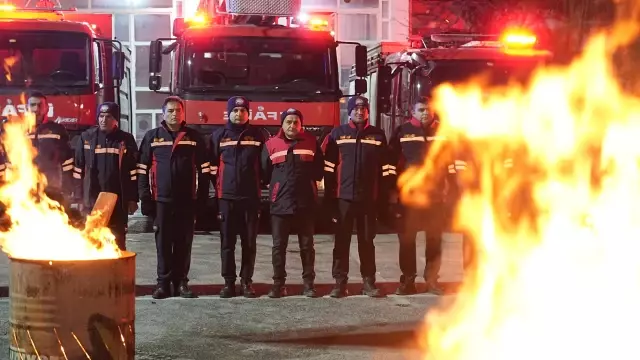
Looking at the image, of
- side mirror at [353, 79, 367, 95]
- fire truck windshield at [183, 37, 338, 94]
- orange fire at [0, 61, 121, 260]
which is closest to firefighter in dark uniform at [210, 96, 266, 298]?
orange fire at [0, 61, 121, 260]

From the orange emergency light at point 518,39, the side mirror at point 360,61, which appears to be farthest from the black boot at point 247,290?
the orange emergency light at point 518,39

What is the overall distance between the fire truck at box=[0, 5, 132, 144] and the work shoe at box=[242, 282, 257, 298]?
5.16 metres

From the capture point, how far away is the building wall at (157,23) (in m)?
23.5

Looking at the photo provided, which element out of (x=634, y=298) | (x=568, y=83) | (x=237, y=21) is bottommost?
(x=634, y=298)

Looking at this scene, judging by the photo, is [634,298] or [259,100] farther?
[259,100]

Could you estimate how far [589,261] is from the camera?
280 inches

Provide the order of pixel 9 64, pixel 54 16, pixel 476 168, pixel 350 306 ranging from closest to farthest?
1. pixel 350 306
2. pixel 476 168
3. pixel 9 64
4. pixel 54 16

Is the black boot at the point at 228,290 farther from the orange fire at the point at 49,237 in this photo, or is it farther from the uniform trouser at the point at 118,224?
the orange fire at the point at 49,237

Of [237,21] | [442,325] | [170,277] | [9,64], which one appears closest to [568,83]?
[442,325]

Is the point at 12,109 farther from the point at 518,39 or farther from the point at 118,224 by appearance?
the point at 518,39

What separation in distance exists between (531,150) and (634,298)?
270 inches

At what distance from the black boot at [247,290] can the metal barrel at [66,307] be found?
14.9 feet

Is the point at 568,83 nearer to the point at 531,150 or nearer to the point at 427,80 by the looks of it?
the point at 531,150

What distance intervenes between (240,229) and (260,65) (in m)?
4.56
